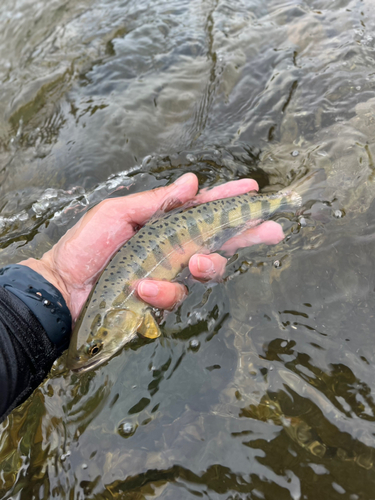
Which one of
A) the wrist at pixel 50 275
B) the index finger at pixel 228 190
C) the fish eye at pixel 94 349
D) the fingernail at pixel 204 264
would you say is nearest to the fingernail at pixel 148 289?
the fingernail at pixel 204 264

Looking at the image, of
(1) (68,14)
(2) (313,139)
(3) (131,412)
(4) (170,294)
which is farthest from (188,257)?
(1) (68,14)

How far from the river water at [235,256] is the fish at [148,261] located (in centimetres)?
24

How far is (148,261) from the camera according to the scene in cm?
378

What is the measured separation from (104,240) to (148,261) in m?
0.62

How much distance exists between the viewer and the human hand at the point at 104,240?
3.99 metres

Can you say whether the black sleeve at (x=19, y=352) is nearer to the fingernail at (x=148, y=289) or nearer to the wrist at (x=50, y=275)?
the wrist at (x=50, y=275)

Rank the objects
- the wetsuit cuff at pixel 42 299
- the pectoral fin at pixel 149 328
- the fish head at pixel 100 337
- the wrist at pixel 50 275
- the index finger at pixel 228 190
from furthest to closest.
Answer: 1. the index finger at pixel 228 190
2. the wrist at pixel 50 275
3. the pectoral fin at pixel 149 328
4. the wetsuit cuff at pixel 42 299
5. the fish head at pixel 100 337

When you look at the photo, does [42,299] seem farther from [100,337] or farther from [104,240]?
[104,240]

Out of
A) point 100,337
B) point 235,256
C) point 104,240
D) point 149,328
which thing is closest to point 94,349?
point 100,337

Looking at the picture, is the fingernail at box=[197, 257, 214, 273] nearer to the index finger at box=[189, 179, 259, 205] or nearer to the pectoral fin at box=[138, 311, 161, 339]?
the pectoral fin at box=[138, 311, 161, 339]

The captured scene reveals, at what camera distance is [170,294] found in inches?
143

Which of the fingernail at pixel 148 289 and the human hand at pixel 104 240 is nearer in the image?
the fingernail at pixel 148 289

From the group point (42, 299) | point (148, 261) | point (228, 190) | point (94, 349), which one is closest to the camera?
point (94, 349)

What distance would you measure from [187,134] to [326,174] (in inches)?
92.1
